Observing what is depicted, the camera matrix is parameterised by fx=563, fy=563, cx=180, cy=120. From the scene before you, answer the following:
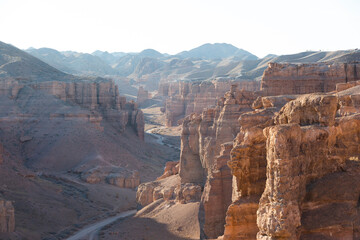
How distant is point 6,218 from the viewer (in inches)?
1326

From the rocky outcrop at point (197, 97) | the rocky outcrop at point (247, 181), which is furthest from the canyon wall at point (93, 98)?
the rocky outcrop at point (247, 181)

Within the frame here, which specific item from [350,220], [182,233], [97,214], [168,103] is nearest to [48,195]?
[97,214]

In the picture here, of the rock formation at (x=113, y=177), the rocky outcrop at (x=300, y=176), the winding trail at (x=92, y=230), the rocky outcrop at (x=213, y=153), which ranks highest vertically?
the rocky outcrop at (x=300, y=176)

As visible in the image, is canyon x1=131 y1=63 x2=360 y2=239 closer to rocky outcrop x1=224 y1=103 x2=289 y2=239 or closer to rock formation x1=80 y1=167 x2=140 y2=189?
rocky outcrop x1=224 y1=103 x2=289 y2=239

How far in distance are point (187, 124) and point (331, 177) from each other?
78.2 ft

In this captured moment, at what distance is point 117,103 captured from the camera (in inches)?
2908

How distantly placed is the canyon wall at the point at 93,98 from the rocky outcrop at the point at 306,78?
3326 centimetres

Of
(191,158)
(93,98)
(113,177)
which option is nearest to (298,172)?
(191,158)

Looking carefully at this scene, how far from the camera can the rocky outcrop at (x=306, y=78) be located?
115 feet

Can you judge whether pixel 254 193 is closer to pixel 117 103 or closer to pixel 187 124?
pixel 187 124

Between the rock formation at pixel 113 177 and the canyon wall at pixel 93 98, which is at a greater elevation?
the canyon wall at pixel 93 98

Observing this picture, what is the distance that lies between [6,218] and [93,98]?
3799cm

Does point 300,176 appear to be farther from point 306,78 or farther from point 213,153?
point 306,78

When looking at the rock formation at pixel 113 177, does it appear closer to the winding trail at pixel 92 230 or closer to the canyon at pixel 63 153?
the canyon at pixel 63 153
